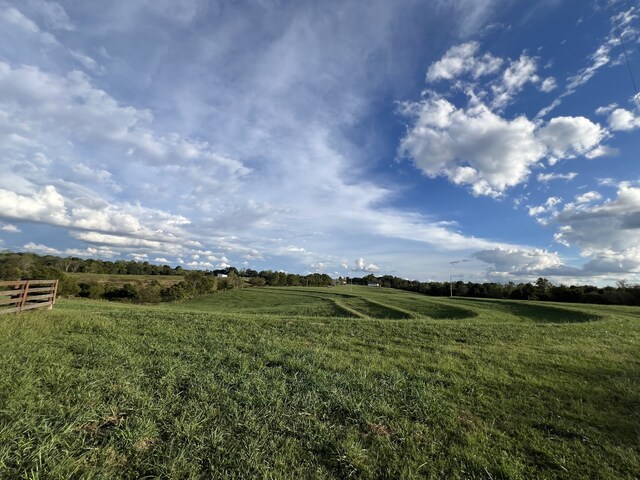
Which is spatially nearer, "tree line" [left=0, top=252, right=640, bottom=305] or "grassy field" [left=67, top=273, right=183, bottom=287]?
"tree line" [left=0, top=252, right=640, bottom=305]

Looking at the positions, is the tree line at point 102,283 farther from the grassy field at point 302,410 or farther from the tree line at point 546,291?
the tree line at point 546,291

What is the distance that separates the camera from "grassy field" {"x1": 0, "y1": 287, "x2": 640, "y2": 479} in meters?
4.20

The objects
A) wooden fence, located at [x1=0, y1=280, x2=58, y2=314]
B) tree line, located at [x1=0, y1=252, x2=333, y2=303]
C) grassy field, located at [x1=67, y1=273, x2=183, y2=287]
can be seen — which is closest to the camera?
wooden fence, located at [x1=0, y1=280, x2=58, y2=314]

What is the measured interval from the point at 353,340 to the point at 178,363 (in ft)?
21.3

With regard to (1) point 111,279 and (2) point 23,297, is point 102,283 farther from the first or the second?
(2) point 23,297

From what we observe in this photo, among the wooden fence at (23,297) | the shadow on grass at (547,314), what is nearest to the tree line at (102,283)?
the wooden fence at (23,297)

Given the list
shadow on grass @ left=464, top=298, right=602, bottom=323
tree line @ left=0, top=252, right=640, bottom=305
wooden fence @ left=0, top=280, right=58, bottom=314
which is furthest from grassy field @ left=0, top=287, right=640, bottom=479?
tree line @ left=0, top=252, right=640, bottom=305

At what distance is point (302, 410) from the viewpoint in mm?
5617

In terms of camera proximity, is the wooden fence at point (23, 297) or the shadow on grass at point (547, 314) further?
the shadow on grass at point (547, 314)

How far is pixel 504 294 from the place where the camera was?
79.2 meters

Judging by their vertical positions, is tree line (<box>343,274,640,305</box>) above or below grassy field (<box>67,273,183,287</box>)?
above

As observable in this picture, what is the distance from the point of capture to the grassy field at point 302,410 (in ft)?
13.8

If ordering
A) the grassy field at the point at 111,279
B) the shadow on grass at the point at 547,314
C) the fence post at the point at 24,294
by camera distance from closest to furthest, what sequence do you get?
the fence post at the point at 24,294 < the shadow on grass at the point at 547,314 < the grassy field at the point at 111,279

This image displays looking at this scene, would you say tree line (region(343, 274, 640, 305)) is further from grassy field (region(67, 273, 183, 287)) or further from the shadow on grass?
grassy field (region(67, 273, 183, 287))
